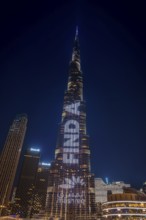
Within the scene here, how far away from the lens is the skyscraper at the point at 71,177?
13988cm

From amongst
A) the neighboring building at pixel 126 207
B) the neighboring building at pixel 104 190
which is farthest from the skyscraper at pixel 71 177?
the neighboring building at pixel 104 190

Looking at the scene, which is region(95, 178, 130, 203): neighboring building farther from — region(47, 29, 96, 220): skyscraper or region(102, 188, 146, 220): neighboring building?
region(102, 188, 146, 220): neighboring building

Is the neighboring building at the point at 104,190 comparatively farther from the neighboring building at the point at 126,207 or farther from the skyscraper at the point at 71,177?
the neighboring building at the point at 126,207

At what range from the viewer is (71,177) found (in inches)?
6107

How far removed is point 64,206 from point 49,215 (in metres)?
10.1

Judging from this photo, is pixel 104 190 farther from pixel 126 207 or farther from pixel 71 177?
pixel 126 207

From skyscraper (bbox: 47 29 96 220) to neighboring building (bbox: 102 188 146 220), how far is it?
15.3 m

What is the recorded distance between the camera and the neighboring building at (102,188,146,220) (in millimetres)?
125062

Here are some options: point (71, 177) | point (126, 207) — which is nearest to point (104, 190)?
point (71, 177)

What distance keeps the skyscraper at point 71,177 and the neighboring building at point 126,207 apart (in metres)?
15.3

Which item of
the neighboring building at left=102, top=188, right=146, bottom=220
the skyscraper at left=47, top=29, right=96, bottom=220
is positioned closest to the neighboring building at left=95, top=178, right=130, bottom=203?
the skyscraper at left=47, top=29, right=96, bottom=220

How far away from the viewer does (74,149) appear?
484 ft

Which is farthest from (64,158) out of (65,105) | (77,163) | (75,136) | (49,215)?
(65,105)

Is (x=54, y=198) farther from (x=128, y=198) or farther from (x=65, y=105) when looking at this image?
(x=65, y=105)
